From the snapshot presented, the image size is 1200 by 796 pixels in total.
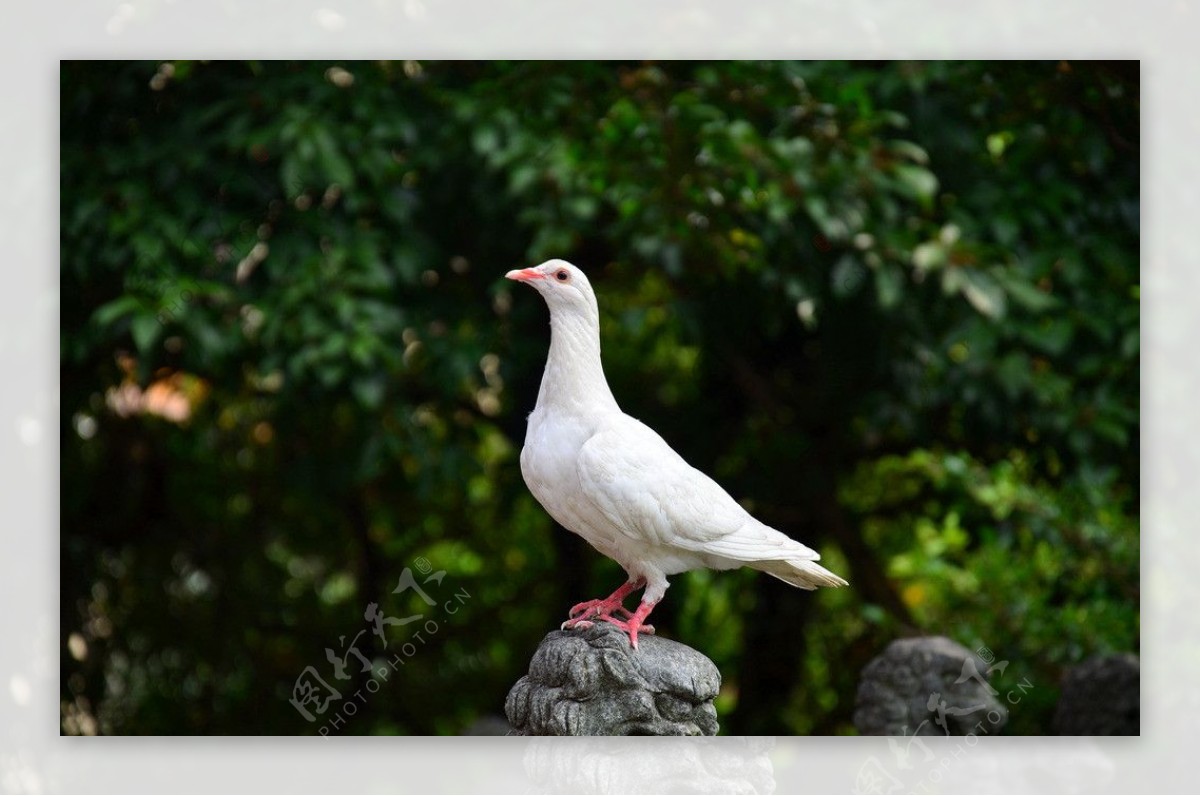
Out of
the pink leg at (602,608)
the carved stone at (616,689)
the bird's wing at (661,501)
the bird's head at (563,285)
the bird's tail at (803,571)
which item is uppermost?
the bird's head at (563,285)

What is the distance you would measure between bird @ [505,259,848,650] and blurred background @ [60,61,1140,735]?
1.30 metres

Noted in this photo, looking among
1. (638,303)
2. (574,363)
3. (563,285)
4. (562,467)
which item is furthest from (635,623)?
(638,303)

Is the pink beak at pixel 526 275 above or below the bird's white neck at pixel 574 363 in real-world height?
above

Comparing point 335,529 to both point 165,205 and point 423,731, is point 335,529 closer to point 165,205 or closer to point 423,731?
point 423,731

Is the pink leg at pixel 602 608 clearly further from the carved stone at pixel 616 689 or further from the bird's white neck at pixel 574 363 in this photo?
the bird's white neck at pixel 574 363

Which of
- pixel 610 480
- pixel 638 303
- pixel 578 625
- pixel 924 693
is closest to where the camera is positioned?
pixel 610 480

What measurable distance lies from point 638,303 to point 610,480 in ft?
7.92

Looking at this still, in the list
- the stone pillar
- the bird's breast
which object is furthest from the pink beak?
the stone pillar

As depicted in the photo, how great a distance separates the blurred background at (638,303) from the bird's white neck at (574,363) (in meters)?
1.29

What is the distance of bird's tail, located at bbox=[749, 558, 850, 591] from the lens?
3.43 m

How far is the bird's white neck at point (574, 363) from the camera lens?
3350mm

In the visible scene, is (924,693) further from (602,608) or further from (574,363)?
(574,363)

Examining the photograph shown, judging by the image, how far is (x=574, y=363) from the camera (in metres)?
3.36

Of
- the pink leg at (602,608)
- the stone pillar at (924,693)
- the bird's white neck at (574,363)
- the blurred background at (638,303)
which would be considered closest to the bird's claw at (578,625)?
the pink leg at (602,608)
